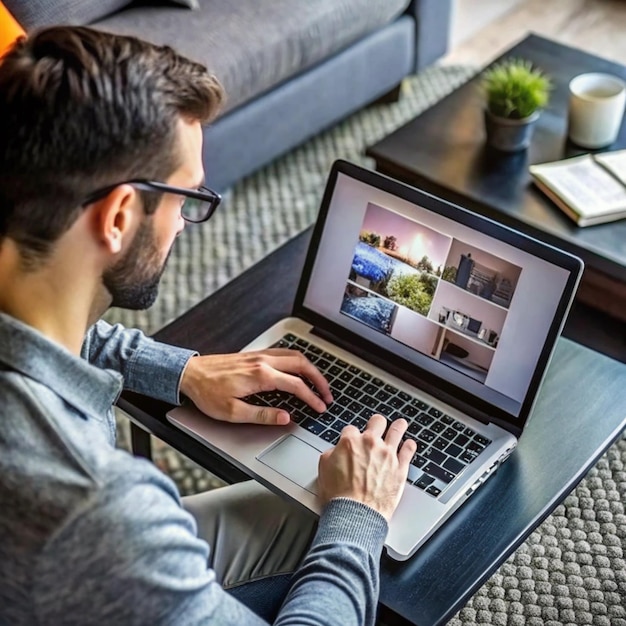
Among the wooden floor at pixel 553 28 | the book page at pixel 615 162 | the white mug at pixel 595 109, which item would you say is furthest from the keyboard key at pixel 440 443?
the wooden floor at pixel 553 28

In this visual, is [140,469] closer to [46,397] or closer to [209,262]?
[46,397]

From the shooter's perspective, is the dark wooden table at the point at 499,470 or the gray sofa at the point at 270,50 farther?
the gray sofa at the point at 270,50

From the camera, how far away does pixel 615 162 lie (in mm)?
1917

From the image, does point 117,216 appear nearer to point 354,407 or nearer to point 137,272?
point 137,272

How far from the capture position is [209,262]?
7.80ft

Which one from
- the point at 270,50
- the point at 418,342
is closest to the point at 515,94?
the point at 270,50

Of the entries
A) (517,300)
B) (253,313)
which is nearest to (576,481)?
(517,300)

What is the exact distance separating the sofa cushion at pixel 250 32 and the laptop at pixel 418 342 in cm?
101

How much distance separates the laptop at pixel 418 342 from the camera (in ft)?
3.97

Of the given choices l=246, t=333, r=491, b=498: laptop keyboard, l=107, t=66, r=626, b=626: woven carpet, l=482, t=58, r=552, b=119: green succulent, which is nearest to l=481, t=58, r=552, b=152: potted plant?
l=482, t=58, r=552, b=119: green succulent

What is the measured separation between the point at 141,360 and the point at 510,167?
3.15ft

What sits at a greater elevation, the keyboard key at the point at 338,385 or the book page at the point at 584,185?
the book page at the point at 584,185

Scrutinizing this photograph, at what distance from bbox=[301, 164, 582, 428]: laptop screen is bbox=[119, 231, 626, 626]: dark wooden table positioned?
93 millimetres

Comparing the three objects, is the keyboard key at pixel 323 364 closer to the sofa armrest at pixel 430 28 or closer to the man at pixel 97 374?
the man at pixel 97 374
